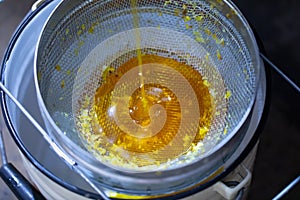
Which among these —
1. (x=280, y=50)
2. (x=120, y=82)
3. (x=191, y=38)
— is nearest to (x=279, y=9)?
(x=280, y=50)

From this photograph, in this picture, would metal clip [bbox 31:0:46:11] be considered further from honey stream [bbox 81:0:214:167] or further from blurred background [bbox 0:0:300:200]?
blurred background [bbox 0:0:300:200]

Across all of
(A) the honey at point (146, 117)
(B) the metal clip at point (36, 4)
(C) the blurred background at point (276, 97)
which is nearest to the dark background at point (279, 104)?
(C) the blurred background at point (276, 97)

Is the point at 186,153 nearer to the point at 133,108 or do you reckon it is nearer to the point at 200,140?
the point at 200,140

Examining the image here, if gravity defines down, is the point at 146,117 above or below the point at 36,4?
below

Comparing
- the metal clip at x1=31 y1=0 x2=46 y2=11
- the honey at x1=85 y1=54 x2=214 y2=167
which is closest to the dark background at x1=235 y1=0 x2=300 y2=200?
the honey at x1=85 y1=54 x2=214 y2=167

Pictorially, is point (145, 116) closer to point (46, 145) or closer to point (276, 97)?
point (46, 145)

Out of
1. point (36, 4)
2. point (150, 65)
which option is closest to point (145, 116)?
point (150, 65)

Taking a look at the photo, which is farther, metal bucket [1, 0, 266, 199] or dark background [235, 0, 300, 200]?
dark background [235, 0, 300, 200]
